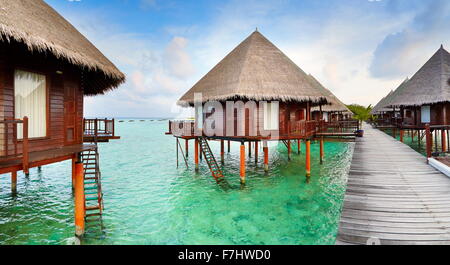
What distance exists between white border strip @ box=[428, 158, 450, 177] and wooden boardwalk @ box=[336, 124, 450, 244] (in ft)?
0.48

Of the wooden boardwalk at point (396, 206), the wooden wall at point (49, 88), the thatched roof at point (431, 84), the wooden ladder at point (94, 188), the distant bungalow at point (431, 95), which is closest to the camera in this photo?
the wooden boardwalk at point (396, 206)

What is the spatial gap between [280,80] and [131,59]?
1609 cm

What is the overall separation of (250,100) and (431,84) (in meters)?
15.2

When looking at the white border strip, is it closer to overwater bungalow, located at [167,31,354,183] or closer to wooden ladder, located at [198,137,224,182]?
overwater bungalow, located at [167,31,354,183]

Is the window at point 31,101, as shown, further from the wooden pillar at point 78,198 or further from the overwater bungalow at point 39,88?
the wooden pillar at point 78,198

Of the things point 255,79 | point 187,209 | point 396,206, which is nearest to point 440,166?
point 396,206

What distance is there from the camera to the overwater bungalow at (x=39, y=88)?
531 cm

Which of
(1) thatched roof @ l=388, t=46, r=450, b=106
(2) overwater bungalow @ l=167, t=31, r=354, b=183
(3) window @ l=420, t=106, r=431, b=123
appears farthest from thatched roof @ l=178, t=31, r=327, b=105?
(3) window @ l=420, t=106, r=431, b=123

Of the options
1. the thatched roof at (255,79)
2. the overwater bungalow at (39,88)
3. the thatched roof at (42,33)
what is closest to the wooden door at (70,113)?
the overwater bungalow at (39,88)

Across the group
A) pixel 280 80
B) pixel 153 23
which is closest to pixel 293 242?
pixel 280 80

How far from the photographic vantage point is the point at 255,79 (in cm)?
1277

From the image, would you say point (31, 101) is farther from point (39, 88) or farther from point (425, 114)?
point (425, 114)

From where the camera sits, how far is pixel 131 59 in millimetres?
22203
